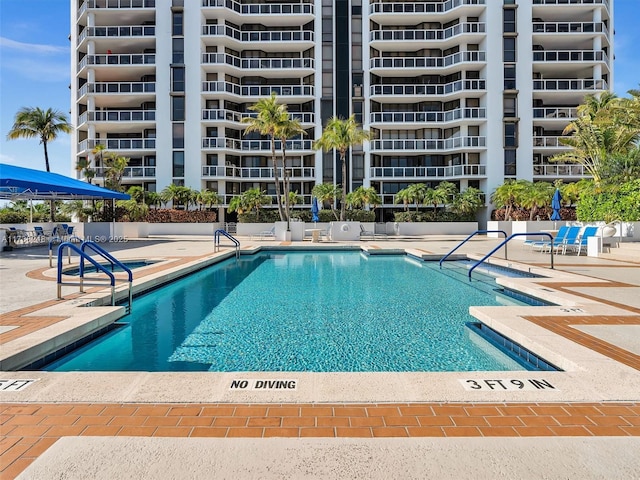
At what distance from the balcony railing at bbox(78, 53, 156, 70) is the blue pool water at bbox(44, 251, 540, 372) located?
31524 millimetres

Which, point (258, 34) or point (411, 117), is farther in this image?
point (258, 34)

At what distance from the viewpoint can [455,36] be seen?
120 feet

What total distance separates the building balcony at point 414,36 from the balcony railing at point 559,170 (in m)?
12.2

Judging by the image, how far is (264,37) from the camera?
37.9m

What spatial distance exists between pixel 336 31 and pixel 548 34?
17.8m

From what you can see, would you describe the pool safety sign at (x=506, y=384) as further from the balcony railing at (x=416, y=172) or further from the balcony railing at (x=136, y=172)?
the balcony railing at (x=136, y=172)

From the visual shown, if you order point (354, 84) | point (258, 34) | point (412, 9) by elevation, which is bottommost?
point (354, 84)

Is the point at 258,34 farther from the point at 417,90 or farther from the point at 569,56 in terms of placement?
the point at 569,56

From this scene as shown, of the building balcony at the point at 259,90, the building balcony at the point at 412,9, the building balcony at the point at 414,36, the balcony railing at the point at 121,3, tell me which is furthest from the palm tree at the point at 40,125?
the building balcony at the point at 412,9

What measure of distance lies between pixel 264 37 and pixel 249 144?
30.7 ft

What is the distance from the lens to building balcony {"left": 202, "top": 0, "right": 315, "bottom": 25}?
121ft

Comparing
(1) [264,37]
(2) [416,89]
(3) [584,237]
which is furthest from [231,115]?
(3) [584,237]

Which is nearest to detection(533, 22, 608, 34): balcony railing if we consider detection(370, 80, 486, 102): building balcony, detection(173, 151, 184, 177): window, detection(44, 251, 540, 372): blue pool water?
detection(370, 80, 486, 102): building balcony

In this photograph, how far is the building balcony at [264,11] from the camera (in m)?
36.8
